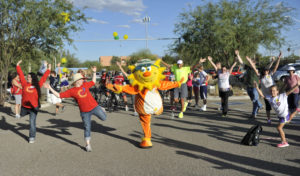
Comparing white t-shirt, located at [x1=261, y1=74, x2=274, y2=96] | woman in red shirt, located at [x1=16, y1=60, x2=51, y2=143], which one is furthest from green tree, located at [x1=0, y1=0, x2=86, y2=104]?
white t-shirt, located at [x1=261, y1=74, x2=274, y2=96]

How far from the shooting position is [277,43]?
58.1 ft

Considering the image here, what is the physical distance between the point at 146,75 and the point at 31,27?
9.10 metres

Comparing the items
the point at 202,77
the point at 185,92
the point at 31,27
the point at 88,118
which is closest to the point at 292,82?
the point at 185,92

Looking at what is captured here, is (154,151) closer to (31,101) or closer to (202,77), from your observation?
(31,101)

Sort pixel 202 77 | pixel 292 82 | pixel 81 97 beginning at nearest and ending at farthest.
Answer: pixel 81 97 < pixel 292 82 < pixel 202 77

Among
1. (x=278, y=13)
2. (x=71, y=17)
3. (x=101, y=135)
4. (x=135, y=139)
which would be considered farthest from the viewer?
(x=278, y=13)

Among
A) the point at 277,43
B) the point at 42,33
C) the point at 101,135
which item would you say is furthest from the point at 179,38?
the point at 101,135

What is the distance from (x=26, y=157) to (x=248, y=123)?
611 centimetres

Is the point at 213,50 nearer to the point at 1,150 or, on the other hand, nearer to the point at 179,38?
the point at 179,38

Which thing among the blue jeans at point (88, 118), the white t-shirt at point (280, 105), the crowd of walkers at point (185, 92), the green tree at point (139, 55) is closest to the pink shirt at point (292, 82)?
the crowd of walkers at point (185, 92)

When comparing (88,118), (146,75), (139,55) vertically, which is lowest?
(88,118)

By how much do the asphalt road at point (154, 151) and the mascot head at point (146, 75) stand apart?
1.38 meters

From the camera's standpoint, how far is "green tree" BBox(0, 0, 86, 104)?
12.4 m

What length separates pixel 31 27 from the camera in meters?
→ 12.1
